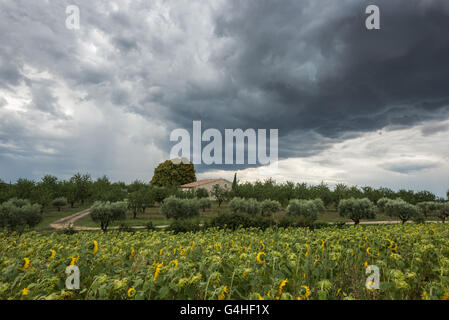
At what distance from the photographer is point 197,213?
106 feet

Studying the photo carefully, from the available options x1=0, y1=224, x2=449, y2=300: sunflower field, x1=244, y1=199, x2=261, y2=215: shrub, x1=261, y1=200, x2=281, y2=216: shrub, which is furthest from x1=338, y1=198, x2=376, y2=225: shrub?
x1=0, y1=224, x2=449, y2=300: sunflower field

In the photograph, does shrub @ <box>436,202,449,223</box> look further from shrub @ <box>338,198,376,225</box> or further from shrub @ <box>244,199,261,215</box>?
shrub @ <box>244,199,261,215</box>

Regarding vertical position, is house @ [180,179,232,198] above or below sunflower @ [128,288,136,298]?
above

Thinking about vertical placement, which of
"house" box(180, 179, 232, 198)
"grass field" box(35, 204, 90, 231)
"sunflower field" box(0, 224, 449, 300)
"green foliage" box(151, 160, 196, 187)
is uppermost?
"green foliage" box(151, 160, 196, 187)

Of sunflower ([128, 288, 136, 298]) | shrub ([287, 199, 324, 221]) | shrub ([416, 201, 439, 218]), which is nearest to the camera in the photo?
sunflower ([128, 288, 136, 298])

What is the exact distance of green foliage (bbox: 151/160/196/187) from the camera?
240 ft

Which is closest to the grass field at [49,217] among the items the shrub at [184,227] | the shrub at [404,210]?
the shrub at [184,227]

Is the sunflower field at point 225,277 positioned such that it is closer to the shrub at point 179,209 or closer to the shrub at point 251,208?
the shrub at point 179,209

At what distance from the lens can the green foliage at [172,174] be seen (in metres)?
73.2

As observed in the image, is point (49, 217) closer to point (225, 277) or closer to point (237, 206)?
point (237, 206)
